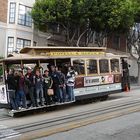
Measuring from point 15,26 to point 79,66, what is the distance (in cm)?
1327

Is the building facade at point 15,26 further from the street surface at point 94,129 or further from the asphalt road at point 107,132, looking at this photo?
the asphalt road at point 107,132

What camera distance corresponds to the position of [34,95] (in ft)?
57.5

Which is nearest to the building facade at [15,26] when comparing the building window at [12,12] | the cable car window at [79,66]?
the building window at [12,12]

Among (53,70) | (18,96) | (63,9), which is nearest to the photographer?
(18,96)

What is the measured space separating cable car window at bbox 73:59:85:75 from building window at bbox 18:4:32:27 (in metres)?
13.6

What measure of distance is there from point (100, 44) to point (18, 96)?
20837 mm

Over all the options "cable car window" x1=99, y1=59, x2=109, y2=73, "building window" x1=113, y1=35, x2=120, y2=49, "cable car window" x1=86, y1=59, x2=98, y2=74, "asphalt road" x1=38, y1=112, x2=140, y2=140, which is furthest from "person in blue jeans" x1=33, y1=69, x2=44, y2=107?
"building window" x1=113, y1=35, x2=120, y2=49

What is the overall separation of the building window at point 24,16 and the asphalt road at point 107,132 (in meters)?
19.6

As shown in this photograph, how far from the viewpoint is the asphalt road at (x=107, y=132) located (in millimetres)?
11450

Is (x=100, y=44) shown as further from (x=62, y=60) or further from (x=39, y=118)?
(x=39, y=118)

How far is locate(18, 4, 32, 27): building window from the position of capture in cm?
3228

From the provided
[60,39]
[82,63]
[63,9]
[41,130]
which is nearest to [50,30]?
[60,39]

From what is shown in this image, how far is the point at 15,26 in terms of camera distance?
31859 millimetres

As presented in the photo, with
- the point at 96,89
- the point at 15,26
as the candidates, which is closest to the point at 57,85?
the point at 96,89
